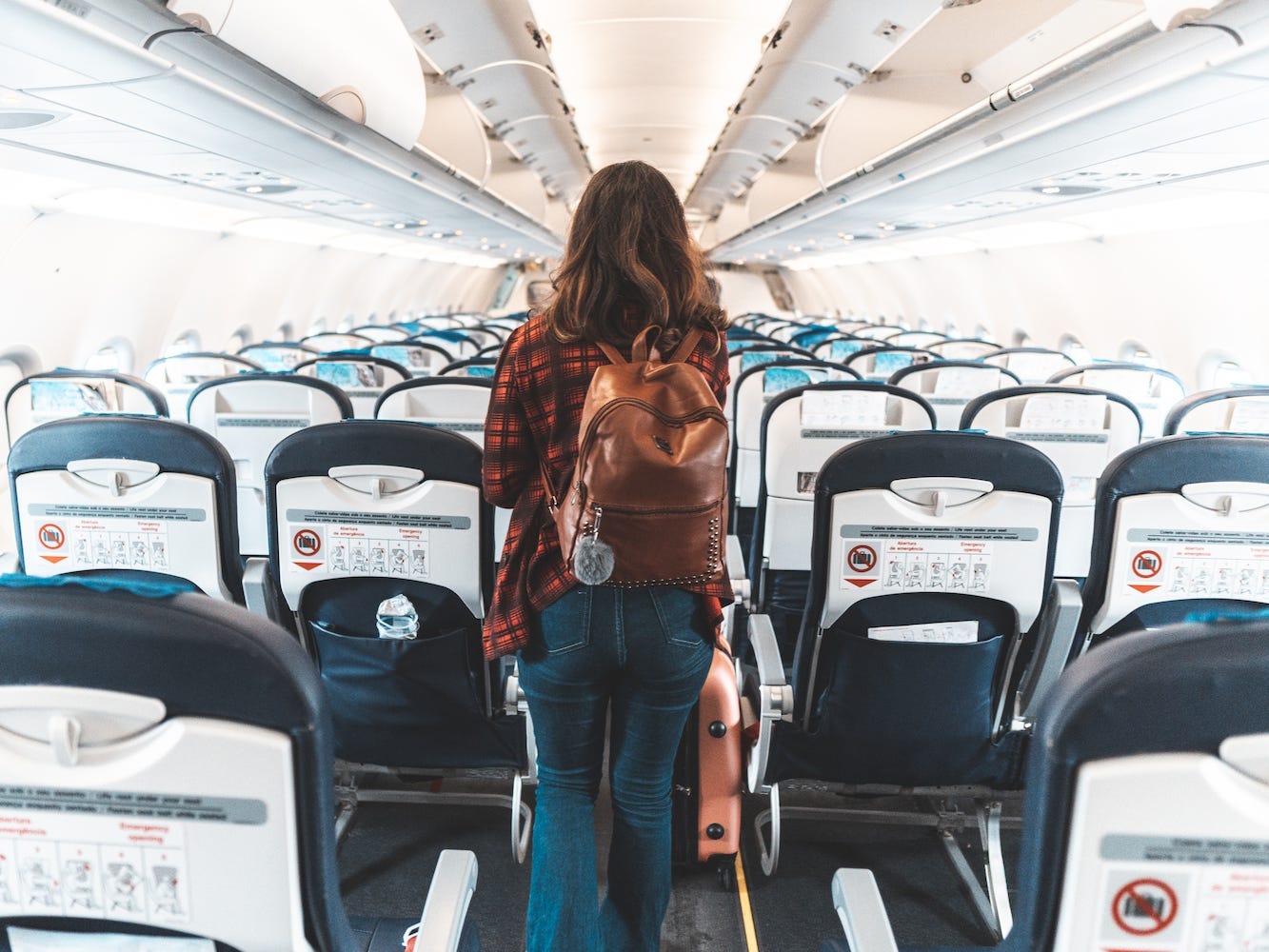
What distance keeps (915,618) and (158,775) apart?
186 centimetres

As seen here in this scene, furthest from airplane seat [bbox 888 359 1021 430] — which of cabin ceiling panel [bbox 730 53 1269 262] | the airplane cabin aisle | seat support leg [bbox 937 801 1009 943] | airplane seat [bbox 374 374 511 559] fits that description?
seat support leg [bbox 937 801 1009 943]

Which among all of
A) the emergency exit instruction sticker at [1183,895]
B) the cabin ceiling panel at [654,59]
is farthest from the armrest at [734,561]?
the cabin ceiling panel at [654,59]

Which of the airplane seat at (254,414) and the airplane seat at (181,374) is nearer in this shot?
the airplane seat at (254,414)

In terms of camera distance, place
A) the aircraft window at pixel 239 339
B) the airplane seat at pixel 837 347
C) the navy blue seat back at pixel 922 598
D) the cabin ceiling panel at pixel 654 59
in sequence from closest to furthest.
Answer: the navy blue seat back at pixel 922 598
the cabin ceiling panel at pixel 654 59
the airplane seat at pixel 837 347
the aircraft window at pixel 239 339

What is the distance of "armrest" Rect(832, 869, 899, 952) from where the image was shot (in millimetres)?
1387

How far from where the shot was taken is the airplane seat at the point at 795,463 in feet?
13.0

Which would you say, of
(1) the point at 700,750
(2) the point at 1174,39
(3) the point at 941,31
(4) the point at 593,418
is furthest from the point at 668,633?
(3) the point at 941,31

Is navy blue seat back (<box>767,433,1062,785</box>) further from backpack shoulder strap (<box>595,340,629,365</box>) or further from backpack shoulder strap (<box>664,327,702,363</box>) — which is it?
backpack shoulder strap (<box>595,340,629,365</box>)

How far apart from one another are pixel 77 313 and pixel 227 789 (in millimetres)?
7888

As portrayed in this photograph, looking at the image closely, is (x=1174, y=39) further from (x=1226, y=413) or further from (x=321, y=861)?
(x=321, y=861)

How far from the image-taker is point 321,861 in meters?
1.09

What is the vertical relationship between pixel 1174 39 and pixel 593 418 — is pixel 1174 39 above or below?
above

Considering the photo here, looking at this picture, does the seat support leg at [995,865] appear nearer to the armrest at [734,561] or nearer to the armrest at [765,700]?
the armrest at [765,700]

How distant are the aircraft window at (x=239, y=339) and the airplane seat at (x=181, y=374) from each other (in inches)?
149
